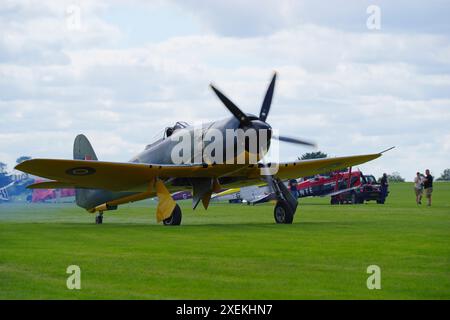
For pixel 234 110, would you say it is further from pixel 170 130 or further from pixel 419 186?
pixel 419 186

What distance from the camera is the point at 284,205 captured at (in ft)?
78.9

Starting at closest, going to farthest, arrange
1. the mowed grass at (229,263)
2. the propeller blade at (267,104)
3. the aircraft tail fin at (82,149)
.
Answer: the mowed grass at (229,263), the propeller blade at (267,104), the aircraft tail fin at (82,149)

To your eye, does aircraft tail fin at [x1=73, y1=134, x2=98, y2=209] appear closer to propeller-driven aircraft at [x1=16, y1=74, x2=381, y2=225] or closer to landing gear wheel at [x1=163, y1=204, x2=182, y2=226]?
propeller-driven aircraft at [x1=16, y1=74, x2=381, y2=225]

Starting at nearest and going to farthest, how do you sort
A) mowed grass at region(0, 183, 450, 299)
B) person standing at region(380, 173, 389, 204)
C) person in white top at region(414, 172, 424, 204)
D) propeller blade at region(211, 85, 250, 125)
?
mowed grass at region(0, 183, 450, 299) < propeller blade at region(211, 85, 250, 125) < person in white top at region(414, 172, 424, 204) < person standing at region(380, 173, 389, 204)

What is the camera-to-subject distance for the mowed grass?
9.83 metres

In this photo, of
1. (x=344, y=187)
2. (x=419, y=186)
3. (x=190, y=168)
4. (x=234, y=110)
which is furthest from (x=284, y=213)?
(x=344, y=187)

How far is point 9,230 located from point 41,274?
10260 millimetres

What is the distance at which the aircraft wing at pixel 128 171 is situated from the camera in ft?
71.3

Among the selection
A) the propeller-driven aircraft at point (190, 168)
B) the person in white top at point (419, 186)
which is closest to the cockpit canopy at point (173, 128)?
the propeller-driven aircraft at point (190, 168)

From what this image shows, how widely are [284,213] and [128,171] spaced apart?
467 centimetres

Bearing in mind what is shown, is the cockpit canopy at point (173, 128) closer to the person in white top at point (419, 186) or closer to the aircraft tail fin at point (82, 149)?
the aircraft tail fin at point (82, 149)

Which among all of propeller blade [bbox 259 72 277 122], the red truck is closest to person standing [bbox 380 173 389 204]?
the red truck

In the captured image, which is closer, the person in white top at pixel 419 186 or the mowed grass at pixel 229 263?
the mowed grass at pixel 229 263


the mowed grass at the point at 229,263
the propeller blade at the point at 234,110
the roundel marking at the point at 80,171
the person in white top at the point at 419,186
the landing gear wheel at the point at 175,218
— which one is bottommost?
the mowed grass at the point at 229,263
